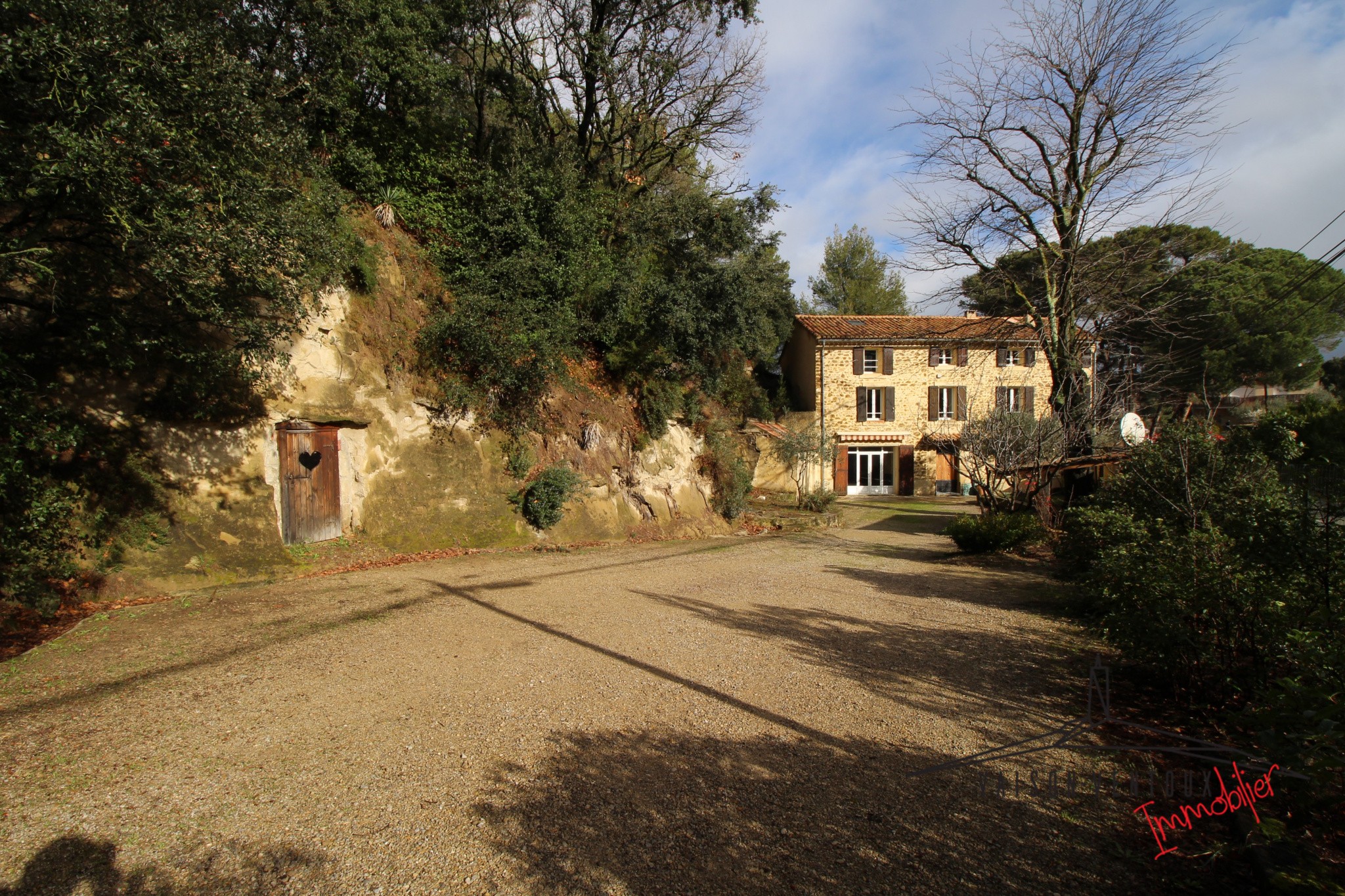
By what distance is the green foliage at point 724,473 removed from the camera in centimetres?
1728

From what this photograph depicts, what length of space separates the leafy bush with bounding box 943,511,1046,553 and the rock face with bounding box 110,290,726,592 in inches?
250

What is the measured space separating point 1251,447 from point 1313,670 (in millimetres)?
3834

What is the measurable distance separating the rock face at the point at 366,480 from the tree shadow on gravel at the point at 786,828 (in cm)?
730

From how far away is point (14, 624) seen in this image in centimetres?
646

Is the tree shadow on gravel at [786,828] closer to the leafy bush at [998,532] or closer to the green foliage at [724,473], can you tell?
the leafy bush at [998,532]

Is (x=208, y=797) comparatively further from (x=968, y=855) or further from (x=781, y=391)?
(x=781, y=391)

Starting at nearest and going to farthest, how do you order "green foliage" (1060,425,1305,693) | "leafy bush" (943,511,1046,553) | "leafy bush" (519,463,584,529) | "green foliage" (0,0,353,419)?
"green foliage" (1060,425,1305,693), "green foliage" (0,0,353,419), "leafy bush" (943,511,1046,553), "leafy bush" (519,463,584,529)

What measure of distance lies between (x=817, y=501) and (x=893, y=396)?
12.1 meters

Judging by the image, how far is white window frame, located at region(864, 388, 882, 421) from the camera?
3000 centimetres

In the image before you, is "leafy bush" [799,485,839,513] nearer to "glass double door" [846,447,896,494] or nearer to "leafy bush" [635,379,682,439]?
"leafy bush" [635,379,682,439]

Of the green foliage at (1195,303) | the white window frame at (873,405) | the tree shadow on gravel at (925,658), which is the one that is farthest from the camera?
the white window frame at (873,405)

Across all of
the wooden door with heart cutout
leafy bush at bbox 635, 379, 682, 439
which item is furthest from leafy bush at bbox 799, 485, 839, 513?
the wooden door with heart cutout

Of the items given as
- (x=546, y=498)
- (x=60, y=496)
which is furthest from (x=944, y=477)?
(x=60, y=496)

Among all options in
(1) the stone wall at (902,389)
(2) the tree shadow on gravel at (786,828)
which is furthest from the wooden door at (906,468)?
(2) the tree shadow on gravel at (786,828)
